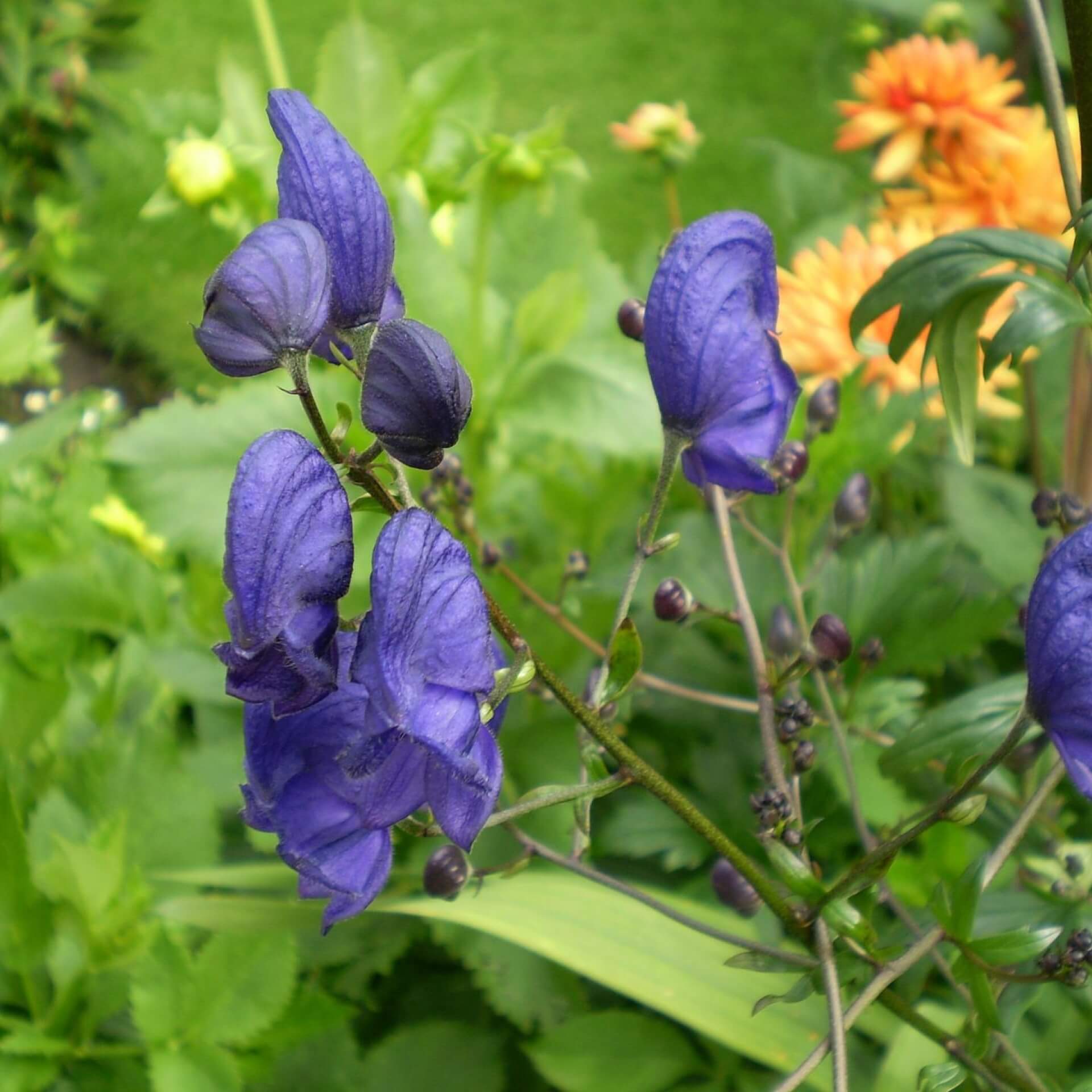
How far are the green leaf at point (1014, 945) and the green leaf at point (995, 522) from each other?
0.47 metres

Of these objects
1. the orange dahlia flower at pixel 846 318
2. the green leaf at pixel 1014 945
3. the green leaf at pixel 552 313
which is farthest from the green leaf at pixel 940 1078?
the green leaf at pixel 552 313

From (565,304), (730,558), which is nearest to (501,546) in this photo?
(565,304)

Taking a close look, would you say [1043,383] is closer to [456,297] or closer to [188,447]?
[456,297]

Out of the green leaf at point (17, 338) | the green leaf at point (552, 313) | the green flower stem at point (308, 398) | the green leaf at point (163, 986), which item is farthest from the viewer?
the green leaf at point (17, 338)

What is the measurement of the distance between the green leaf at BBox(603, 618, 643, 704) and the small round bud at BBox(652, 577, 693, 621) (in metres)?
0.11

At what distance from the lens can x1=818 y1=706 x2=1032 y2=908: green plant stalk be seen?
449mm

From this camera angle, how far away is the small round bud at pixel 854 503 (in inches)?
30.3

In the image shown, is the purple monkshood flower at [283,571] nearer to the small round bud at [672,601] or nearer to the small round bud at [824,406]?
the small round bud at [672,601]

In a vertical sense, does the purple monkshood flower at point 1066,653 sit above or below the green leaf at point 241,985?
above

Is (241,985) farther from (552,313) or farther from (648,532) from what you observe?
(552,313)

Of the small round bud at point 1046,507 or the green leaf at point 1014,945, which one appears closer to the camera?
the green leaf at point 1014,945

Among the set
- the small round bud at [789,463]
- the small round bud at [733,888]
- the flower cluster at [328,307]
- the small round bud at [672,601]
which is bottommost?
the small round bud at [733,888]

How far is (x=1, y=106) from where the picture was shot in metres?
1.96

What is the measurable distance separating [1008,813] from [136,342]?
6.93 feet
